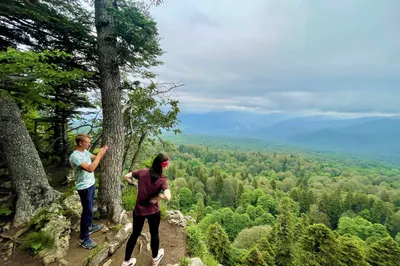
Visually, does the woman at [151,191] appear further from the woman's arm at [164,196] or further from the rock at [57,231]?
the rock at [57,231]

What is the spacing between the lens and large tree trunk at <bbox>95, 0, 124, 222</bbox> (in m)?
5.41

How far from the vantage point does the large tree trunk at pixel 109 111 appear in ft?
17.7

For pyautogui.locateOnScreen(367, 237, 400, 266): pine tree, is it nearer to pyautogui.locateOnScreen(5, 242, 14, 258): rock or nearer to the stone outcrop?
the stone outcrop

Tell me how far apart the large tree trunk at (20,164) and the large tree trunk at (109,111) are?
57.8 inches

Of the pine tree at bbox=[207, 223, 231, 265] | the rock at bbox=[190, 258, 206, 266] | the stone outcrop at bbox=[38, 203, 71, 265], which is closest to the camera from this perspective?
the stone outcrop at bbox=[38, 203, 71, 265]

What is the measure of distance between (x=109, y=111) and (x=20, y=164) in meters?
2.38

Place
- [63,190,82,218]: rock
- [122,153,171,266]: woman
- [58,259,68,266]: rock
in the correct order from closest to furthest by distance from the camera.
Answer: [122,153,171,266]: woman, [58,259,68,266]: rock, [63,190,82,218]: rock

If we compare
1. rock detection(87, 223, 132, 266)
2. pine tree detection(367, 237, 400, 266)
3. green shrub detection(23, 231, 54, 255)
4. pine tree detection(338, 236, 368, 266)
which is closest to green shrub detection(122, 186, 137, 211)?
rock detection(87, 223, 132, 266)

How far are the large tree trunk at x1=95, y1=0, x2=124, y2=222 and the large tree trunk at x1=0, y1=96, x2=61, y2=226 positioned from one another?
1.47 metres

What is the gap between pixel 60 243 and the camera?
4348 millimetres

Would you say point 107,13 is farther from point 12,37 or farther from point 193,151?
point 193,151

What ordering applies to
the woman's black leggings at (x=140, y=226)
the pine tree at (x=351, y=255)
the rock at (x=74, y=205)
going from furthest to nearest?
the pine tree at (x=351, y=255)
the rock at (x=74, y=205)
the woman's black leggings at (x=140, y=226)

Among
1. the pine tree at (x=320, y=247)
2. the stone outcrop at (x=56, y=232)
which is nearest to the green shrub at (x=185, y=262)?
the stone outcrop at (x=56, y=232)

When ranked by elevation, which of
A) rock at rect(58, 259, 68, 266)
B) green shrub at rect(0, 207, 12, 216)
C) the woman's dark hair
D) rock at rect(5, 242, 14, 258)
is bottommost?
rock at rect(58, 259, 68, 266)
